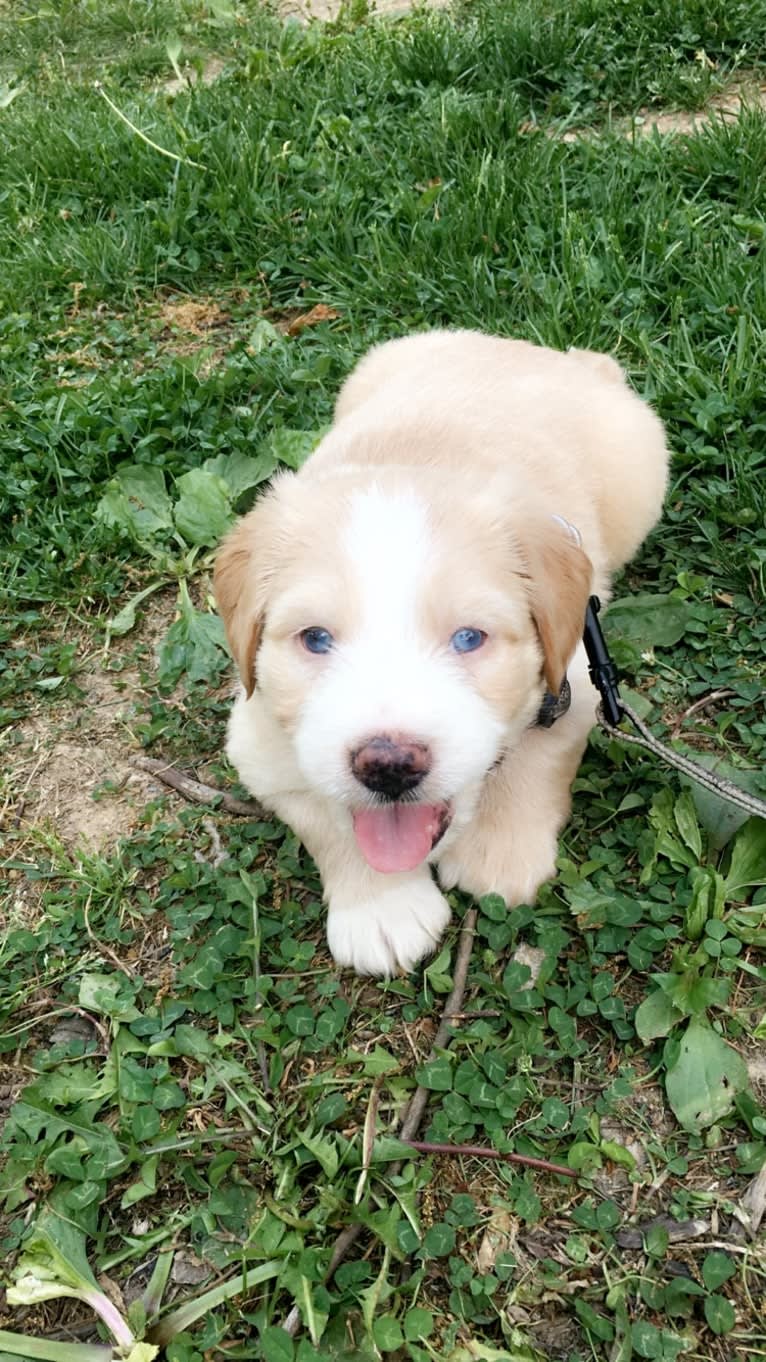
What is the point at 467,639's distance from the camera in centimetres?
212

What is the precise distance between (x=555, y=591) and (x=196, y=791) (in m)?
1.29

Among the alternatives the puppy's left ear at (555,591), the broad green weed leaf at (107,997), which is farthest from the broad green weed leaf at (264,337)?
the broad green weed leaf at (107,997)

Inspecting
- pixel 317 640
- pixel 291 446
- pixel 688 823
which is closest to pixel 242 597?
pixel 317 640

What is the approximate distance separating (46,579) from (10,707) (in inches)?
21.0

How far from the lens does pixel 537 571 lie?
2.21 meters

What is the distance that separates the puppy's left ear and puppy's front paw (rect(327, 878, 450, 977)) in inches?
24.5

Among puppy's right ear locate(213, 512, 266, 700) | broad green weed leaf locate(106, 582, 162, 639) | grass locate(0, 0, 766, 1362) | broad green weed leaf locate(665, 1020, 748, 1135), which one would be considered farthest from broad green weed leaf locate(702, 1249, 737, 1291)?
broad green weed leaf locate(106, 582, 162, 639)

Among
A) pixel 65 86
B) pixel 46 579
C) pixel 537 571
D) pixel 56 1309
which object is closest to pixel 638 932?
pixel 537 571

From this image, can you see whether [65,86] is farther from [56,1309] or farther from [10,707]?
[56,1309]

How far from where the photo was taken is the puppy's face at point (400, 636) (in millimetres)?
2012

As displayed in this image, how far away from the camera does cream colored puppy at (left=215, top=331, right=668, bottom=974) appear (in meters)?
2.05

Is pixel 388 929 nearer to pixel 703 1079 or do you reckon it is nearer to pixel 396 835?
pixel 396 835

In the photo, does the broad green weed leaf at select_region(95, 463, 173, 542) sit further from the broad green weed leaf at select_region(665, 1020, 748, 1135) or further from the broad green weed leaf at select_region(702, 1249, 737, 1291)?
the broad green weed leaf at select_region(702, 1249, 737, 1291)

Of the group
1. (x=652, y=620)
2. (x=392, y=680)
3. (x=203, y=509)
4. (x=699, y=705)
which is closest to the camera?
(x=392, y=680)
